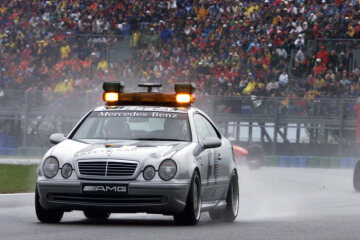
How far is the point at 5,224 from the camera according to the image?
9492 millimetres

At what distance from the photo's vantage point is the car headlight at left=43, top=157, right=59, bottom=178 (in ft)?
30.6

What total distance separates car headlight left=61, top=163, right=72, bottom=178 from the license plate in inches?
8.4

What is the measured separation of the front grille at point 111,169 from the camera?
9188 millimetres

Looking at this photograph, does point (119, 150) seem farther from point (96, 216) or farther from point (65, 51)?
point (65, 51)

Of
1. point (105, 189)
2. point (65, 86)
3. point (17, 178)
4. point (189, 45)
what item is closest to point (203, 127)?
point (105, 189)

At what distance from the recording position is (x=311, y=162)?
29875 mm

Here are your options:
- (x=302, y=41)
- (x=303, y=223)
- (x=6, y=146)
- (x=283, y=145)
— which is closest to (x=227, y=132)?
(x=283, y=145)

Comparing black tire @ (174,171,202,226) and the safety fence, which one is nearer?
black tire @ (174,171,202,226)

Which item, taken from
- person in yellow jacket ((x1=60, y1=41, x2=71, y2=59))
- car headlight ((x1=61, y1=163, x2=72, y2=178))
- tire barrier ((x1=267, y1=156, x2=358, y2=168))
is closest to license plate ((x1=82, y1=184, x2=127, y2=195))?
car headlight ((x1=61, y1=163, x2=72, y2=178))

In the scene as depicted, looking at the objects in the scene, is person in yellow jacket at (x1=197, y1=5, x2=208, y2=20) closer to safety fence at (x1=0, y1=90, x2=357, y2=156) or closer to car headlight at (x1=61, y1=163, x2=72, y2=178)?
safety fence at (x1=0, y1=90, x2=357, y2=156)

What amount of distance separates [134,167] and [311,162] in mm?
21240

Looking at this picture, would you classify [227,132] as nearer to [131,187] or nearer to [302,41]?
[302,41]

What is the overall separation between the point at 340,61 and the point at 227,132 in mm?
4786

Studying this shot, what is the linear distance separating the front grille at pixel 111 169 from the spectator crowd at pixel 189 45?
21728 millimetres
